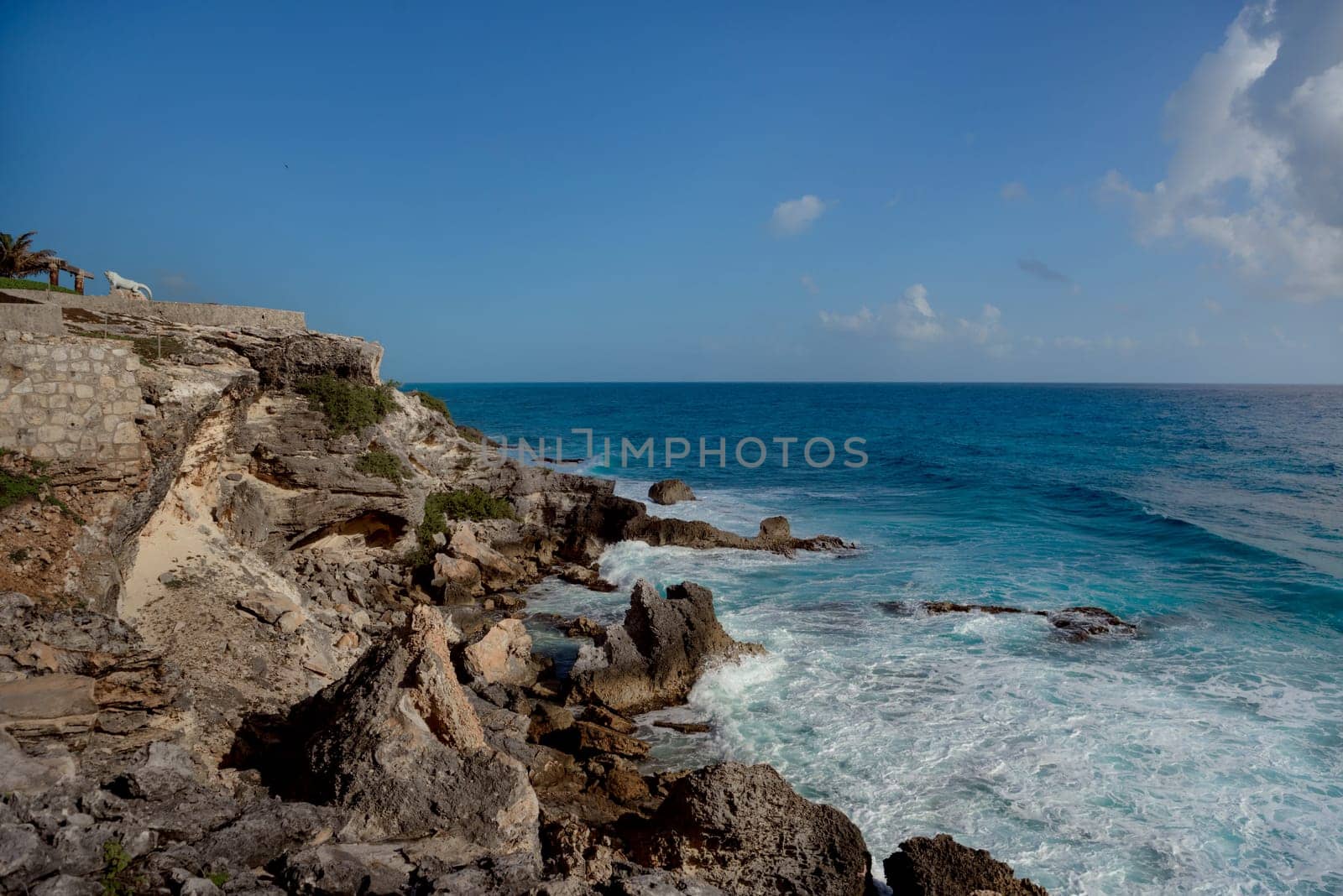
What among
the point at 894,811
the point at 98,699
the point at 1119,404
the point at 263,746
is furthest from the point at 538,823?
the point at 1119,404

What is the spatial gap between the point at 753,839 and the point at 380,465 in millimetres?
14269

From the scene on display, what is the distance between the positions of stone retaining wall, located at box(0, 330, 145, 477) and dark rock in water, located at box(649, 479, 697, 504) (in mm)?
24332

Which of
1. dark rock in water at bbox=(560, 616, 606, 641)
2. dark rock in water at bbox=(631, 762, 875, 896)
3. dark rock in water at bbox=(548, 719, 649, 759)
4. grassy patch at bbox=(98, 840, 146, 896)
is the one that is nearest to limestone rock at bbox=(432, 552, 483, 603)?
dark rock in water at bbox=(560, 616, 606, 641)

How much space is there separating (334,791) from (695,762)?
248 inches

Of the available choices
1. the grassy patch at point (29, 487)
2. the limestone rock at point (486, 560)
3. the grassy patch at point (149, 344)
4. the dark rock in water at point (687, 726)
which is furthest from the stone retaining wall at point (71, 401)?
the limestone rock at point (486, 560)

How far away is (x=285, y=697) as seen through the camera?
9.49 meters

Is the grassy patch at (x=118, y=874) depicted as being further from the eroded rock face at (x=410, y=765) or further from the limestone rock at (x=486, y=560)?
the limestone rock at (x=486, y=560)

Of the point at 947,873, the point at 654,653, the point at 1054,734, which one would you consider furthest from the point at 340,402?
the point at 1054,734

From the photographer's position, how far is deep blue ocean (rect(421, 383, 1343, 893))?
10211mm

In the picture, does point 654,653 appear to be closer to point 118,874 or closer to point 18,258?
point 118,874

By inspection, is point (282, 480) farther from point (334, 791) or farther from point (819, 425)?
point (819, 425)

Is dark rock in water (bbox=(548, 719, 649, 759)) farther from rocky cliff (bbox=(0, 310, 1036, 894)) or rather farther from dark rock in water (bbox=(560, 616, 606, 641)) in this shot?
dark rock in water (bbox=(560, 616, 606, 641))

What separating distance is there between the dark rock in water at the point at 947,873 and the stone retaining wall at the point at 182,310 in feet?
57.6

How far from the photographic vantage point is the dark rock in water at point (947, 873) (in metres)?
8.02
